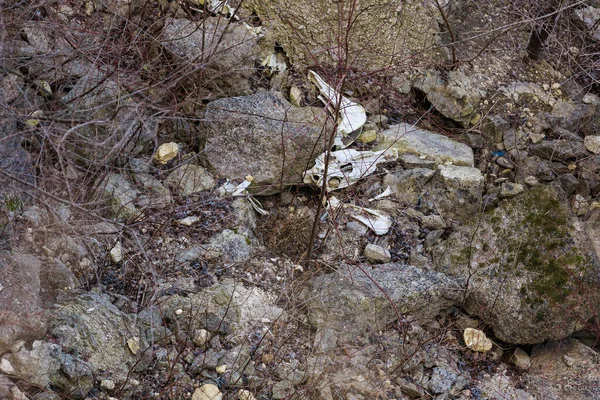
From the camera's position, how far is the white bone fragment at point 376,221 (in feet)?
13.0

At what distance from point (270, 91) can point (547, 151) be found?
5.76 feet

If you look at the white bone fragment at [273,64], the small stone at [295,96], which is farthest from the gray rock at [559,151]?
the white bone fragment at [273,64]

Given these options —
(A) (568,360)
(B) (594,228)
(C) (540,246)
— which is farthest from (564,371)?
(B) (594,228)

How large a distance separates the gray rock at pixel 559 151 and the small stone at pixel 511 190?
443 millimetres

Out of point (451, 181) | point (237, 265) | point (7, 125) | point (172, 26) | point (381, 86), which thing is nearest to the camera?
point (7, 125)

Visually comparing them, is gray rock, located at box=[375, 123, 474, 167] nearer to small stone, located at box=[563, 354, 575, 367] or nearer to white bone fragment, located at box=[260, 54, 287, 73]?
white bone fragment, located at box=[260, 54, 287, 73]

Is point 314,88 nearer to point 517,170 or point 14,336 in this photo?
point 517,170

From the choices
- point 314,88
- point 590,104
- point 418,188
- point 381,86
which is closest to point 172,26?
point 314,88

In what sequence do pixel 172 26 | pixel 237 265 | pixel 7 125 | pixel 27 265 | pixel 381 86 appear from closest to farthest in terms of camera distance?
1. pixel 27 265
2. pixel 7 125
3. pixel 237 265
4. pixel 172 26
5. pixel 381 86

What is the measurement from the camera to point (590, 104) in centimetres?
474

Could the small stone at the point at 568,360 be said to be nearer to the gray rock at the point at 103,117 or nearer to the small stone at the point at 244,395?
the small stone at the point at 244,395

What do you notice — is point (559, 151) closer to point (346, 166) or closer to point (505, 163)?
point (505, 163)

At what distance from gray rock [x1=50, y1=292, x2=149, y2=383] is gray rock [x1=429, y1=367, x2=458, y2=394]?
4.40ft

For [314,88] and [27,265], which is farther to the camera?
[314,88]
